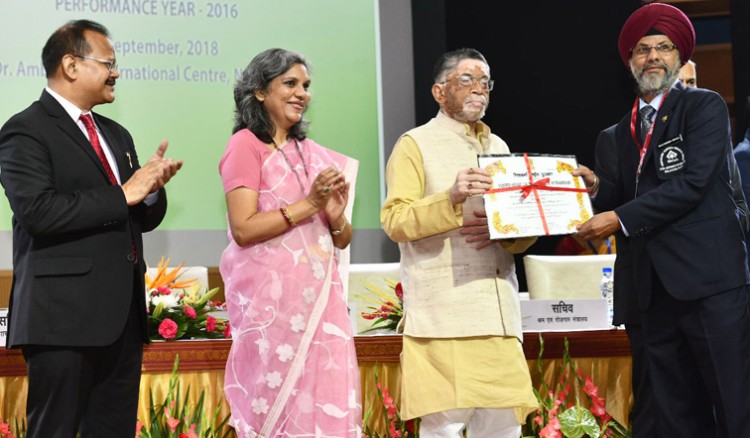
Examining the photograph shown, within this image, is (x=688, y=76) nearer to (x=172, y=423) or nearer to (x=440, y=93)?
(x=440, y=93)

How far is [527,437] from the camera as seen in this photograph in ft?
11.2

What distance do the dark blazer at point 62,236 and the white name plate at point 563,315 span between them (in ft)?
5.32

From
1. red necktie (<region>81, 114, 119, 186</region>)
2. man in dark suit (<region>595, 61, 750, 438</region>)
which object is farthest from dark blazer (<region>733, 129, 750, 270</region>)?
red necktie (<region>81, 114, 119, 186</region>)

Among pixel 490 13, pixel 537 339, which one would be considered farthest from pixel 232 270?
pixel 490 13

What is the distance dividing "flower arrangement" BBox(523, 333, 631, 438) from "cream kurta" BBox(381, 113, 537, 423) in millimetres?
406

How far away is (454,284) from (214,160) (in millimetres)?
2449

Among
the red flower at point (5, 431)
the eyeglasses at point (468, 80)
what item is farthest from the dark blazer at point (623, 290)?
the red flower at point (5, 431)

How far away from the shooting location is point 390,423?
3.30 meters

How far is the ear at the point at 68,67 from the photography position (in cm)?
250

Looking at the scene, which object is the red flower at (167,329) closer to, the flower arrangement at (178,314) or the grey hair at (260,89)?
the flower arrangement at (178,314)

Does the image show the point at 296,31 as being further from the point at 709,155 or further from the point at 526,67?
the point at 709,155

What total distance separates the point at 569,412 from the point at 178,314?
1.48 m

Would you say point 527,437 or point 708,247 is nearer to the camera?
point 708,247

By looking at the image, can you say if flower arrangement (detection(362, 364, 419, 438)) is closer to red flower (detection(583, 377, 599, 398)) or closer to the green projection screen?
red flower (detection(583, 377, 599, 398))
